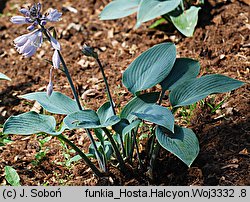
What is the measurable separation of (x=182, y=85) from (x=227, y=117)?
67 centimetres

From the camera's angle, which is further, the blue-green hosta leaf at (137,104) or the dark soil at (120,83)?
the dark soil at (120,83)

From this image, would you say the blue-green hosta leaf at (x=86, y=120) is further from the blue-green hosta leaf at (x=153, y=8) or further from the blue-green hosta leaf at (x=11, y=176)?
the blue-green hosta leaf at (x=153, y=8)

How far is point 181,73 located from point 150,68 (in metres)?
0.19

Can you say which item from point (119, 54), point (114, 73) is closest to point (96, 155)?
point (114, 73)

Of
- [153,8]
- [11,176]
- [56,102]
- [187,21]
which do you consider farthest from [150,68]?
[187,21]

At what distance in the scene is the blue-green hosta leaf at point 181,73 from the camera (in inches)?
119

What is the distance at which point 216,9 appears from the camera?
470 centimetres

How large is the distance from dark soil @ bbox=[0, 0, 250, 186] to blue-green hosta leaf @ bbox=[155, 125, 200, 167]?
346 mm

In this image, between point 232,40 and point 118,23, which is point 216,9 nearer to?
point 232,40

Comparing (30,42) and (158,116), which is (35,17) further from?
(158,116)

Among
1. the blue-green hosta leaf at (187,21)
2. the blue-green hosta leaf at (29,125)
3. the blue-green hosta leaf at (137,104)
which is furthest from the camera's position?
the blue-green hosta leaf at (187,21)

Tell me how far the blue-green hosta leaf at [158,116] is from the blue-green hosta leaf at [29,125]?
1.50 ft

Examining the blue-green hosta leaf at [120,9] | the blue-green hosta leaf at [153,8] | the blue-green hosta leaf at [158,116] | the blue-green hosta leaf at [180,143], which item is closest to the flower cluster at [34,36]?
the blue-green hosta leaf at [158,116]

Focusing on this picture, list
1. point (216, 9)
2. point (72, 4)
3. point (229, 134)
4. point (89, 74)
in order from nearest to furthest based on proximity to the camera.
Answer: point (229, 134) → point (89, 74) → point (216, 9) → point (72, 4)
